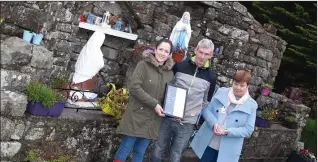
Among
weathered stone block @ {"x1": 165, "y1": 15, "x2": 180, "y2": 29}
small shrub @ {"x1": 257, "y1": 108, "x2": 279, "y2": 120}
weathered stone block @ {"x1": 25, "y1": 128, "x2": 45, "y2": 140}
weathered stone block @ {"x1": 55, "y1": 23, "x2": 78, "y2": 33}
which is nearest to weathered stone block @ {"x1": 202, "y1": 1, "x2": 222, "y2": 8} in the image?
weathered stone block @ {"x1": 165, "y1": 15, "x2": 180, "y2": 29}

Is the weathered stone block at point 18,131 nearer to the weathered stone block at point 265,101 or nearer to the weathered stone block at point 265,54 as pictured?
the weathered stone block at point 265,101

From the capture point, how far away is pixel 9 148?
4012 mm

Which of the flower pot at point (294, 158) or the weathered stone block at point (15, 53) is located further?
the flower pot at point (294, 158)

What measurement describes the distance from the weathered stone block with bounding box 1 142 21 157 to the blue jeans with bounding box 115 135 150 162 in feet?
3.46

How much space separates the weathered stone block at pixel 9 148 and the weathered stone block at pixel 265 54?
5.90 m

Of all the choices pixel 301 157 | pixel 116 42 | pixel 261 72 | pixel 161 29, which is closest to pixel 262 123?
pixel 301 157

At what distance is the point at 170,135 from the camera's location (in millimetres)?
4398

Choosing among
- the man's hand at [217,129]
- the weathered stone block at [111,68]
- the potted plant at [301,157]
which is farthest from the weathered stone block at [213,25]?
the man's hand at [217,129]

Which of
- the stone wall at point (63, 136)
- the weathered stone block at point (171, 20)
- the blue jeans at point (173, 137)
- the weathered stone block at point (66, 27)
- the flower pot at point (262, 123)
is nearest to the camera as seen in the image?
the stone wall at point (63, 136)

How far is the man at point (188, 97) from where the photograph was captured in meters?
4.21

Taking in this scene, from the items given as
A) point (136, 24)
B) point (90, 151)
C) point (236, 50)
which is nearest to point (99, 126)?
point (90, 151)

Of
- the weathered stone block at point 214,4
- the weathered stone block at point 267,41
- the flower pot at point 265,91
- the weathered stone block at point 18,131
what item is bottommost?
the weathered stone block at point 18,131

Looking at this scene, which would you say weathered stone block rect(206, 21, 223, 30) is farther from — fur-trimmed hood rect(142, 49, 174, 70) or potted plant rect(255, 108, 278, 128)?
fur-trimmed hood rect(142, 49, 174, 70)

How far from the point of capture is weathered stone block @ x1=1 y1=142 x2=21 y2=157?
3974 mm
